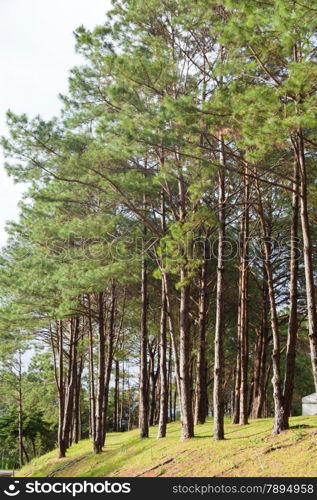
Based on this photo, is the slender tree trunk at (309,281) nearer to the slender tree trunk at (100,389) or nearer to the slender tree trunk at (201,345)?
the slender tree trunk at (201,345)

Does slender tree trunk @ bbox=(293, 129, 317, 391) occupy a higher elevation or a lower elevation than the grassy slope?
higher

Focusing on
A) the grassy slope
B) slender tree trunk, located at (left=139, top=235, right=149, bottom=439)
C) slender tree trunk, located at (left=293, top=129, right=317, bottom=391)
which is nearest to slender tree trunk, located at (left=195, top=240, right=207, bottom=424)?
slender tree trunk, located at (left=139, top=235, right=149, bottom=439)

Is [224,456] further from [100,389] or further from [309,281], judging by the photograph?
[100,389]

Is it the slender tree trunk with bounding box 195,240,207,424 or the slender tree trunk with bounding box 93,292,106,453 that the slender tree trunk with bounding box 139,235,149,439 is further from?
the slender tree trunk with bounding box 195,240,207,424

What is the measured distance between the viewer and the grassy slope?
925 centimetres

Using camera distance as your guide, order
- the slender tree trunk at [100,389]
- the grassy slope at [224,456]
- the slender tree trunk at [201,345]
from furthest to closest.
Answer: the slender tree trunk at [100,389] < the slender tree trunk at [201,345] < the grassy slope at [224,456]

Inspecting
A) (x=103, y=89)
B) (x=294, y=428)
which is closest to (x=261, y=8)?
(x=103, y=89)

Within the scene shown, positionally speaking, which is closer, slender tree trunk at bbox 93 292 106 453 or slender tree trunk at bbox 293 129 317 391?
slender tree trunk at bbox 293 129 317 391

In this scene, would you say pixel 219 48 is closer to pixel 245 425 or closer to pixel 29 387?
pixel 245 425

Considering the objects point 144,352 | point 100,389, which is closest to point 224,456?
point 144,352

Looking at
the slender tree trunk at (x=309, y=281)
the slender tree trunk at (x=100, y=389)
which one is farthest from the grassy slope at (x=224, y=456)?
the slender tree trunk at (x=309, y=281)

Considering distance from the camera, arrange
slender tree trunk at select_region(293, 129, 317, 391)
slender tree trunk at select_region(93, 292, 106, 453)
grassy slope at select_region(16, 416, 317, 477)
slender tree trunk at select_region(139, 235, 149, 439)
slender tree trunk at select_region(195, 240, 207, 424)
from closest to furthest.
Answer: grassy slope at select_region(16, 416, 317, 477) < slender tree trunk at select_region(293, 129, 317, 391) < slender tree trunk at select_region(139, 235, 149, 439) < slender tree trunk at select_region(195, 240, 207, 424) < slender tree trunk at select_region(93, 292, 106, 453)

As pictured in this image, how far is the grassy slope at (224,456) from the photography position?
925 centimetres

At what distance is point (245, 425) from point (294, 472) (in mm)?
6851
